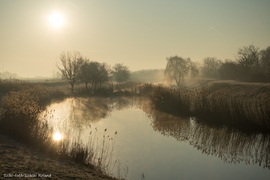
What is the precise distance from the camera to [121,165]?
865cm

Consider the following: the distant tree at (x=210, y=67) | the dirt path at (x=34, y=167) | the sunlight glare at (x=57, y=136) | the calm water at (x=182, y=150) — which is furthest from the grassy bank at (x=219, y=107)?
the distant tree at (x=210, y=67)

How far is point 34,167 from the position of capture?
6473 mm

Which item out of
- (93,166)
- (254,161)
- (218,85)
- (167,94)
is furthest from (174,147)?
(218,85)

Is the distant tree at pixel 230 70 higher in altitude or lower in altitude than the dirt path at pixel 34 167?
higher

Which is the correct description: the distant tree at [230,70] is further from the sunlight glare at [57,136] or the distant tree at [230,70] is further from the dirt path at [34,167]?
the dirt path at [34,167]

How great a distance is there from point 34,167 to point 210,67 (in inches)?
3966

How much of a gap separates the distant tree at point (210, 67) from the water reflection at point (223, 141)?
76.7 metres

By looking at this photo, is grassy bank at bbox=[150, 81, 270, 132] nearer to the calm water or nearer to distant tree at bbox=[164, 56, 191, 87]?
the calm water

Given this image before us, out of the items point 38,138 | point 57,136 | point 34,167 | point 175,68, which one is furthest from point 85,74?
point 175,68

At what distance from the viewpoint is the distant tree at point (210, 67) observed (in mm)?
90625

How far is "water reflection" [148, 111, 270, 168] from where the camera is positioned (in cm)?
970

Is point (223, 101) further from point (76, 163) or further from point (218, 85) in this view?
point (218, 85)

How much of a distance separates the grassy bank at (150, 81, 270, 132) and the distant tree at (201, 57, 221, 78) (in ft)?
231

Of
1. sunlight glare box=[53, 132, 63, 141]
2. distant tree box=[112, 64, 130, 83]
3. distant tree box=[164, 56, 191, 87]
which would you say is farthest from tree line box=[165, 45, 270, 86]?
sunlight glare box=[53, 132, 63, 141]
